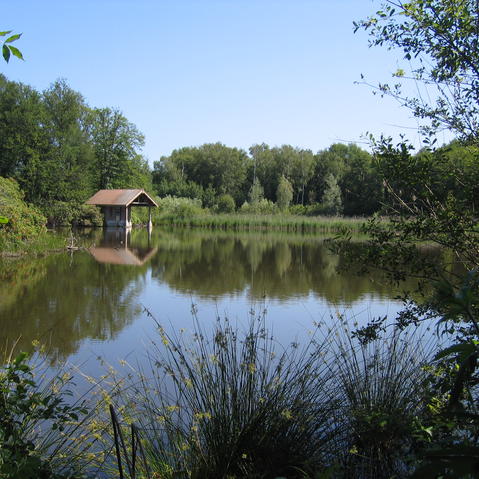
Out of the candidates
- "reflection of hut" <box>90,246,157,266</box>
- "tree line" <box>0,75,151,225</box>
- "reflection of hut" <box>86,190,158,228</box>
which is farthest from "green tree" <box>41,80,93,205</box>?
"reflection of hut" <box>90,246,157,266</box>

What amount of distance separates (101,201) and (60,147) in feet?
14.6

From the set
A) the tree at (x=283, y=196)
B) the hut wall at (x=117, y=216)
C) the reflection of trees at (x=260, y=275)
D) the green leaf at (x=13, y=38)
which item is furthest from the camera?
the tree at (x=283, y=196)

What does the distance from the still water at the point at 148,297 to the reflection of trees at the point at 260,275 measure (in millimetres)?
25

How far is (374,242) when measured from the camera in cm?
296

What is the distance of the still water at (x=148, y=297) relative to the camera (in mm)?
6637

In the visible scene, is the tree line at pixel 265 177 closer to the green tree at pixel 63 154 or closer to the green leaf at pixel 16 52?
the green tree at pixel 63 154

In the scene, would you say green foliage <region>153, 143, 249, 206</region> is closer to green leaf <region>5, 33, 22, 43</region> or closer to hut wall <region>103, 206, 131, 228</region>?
hut wall <region>103, 206, 131, 228</region>

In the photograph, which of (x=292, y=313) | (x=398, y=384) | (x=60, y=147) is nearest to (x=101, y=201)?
(x=60, y=147)

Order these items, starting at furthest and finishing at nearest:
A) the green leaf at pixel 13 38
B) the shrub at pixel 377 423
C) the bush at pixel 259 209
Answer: the bush at pixel 259 209, the shrub at pixel 377 423, the green leaf at pixel 13 38

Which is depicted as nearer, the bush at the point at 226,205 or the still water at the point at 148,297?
the still water at the point at 148,297

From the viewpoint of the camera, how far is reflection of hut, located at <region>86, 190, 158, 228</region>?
33003 mm

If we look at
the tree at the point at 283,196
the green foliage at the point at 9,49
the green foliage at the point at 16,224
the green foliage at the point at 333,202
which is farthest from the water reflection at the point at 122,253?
the tree at the point at 283,196

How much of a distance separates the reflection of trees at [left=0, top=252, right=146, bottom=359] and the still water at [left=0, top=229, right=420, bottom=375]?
0.02m

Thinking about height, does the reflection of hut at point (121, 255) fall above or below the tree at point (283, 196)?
below
